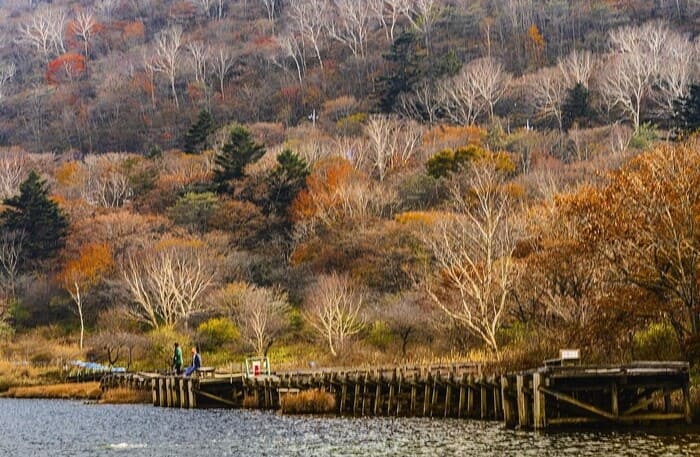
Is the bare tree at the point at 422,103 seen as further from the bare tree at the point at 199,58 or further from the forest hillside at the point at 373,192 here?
→ the bare tree at the point at 199,58

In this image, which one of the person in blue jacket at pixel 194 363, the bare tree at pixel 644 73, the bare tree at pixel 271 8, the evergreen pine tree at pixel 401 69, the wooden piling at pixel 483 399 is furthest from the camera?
the bare tree at pixel 271 8

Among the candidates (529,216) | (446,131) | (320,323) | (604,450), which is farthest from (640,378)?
(446,131)

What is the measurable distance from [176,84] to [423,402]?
13186cm

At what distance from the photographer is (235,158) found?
101375 millimetres

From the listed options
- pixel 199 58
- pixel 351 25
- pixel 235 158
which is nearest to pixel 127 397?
pixel 235 158

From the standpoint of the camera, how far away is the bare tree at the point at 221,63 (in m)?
164

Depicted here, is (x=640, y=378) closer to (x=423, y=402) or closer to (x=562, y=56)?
(x=423, y=402)

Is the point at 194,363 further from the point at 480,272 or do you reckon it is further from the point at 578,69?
the point at 578,69

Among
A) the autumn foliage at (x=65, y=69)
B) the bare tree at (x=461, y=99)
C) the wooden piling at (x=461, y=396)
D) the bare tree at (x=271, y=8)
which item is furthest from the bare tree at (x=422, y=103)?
the wooden piling at (x=461, y=396)

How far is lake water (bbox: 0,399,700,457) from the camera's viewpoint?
95.5 feet

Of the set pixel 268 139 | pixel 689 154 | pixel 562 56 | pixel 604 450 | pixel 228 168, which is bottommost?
pixel 604 450

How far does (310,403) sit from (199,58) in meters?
127

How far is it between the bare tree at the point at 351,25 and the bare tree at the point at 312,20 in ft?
5.79

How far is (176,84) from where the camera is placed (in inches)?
6575
